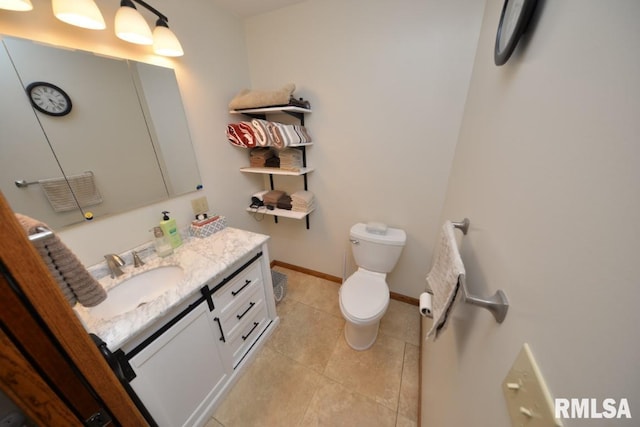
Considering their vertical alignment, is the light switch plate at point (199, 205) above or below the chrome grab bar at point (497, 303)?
below

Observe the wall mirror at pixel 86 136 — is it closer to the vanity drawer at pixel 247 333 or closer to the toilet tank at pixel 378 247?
the vanity drawer at pixel 247 333

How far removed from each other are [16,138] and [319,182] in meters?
1.54

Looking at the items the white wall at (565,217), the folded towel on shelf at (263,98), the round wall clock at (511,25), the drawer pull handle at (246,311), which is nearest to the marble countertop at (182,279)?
the drawer pull handle at (246,311)

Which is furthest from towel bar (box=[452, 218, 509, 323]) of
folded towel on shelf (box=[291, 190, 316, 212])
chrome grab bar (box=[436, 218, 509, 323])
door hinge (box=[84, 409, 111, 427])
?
folded towel on shelf (box=[291, 190, 316, 212])

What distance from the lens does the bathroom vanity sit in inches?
31.1

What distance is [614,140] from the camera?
0.26 m

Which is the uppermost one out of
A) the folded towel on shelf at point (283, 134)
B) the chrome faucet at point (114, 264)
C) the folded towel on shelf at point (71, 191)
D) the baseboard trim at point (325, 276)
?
the folded towel on shelf at point (283, 134)

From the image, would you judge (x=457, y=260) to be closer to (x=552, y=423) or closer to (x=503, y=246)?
(x=503, y=246)

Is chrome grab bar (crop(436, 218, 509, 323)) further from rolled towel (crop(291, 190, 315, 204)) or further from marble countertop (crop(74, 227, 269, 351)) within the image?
rolled towel (crop(291, 190, 315, 204))

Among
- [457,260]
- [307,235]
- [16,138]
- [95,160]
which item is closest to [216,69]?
[95,160]

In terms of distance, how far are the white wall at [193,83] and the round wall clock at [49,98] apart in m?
0.17

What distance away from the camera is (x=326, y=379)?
131cm

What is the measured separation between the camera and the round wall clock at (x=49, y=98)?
822mm

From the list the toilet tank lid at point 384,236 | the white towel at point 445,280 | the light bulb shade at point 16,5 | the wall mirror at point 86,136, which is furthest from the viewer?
the toilet tank lid at point 384,236
